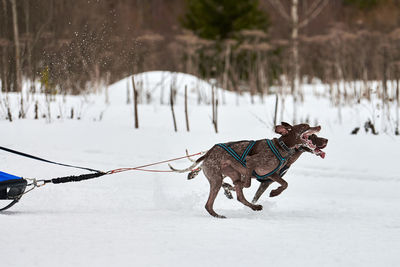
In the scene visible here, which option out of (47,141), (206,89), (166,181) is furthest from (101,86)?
(166,181)

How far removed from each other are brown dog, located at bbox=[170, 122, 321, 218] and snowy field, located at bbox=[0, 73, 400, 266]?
0.30m

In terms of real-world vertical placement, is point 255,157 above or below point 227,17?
below

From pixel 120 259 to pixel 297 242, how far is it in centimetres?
110

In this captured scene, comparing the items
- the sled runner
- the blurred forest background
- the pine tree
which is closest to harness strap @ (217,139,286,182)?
the sled runner

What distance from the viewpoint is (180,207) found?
14.6 feet

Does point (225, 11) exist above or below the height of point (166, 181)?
above

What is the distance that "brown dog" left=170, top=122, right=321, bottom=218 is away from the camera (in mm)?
3693

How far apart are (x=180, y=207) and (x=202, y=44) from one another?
36.6ft

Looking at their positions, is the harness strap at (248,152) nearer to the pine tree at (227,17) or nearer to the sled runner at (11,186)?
the sled runner at (11,186)

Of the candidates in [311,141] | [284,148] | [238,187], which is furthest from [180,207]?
[311,141]

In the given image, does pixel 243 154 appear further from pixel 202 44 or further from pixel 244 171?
pixel 202 44

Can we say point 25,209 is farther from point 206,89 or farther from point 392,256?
point 206,89

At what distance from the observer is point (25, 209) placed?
432cm

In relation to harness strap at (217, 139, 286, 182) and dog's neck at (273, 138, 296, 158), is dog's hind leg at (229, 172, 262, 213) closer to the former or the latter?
harness strap at (217, 139, 286, 182)
